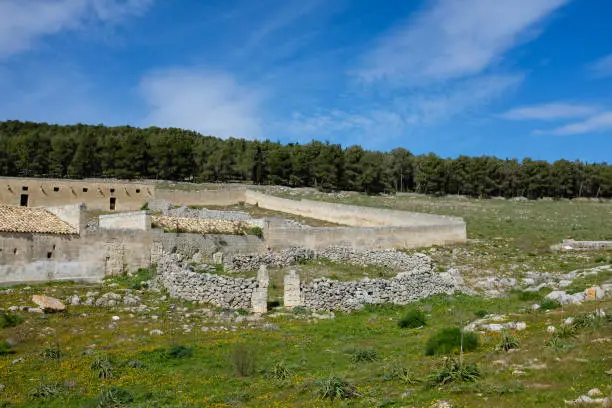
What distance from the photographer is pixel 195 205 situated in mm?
54875

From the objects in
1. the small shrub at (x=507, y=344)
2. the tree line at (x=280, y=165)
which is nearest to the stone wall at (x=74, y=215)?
the small shrub at (x=507, y=344)

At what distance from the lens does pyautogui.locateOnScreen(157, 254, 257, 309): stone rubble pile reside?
21422 mm

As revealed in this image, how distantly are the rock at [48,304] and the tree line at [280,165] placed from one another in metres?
57.0

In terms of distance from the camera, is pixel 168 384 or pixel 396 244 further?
pixel 396 244

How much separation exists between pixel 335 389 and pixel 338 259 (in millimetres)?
19656

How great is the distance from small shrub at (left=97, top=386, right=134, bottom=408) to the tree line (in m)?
66.1

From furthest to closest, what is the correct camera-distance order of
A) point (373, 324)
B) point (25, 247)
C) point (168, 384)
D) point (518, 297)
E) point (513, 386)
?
point (25, 247) < point (518, 297) < point (373, 324) < point (168, 384) < point (513, 386)

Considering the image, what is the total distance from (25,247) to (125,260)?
4.36 metres

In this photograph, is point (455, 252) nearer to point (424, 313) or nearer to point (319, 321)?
point (424, 313)

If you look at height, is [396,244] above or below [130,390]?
above

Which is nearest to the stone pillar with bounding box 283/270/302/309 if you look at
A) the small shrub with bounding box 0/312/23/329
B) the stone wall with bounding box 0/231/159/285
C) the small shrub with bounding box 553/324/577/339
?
the small shrub with bounding box 0/312/23/329

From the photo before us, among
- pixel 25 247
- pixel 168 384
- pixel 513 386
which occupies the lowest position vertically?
pixel 168 384

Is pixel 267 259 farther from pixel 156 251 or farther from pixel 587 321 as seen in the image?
pixel 587 321

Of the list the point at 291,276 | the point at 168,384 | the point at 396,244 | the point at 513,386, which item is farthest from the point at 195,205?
the point at 513,386
